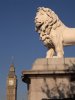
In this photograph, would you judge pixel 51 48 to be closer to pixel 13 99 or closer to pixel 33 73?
pixel 33 73

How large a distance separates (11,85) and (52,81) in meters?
129

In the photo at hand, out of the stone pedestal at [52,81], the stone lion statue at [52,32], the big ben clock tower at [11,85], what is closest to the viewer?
the stone pedestal at [52,81]

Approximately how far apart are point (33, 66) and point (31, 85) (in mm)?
726

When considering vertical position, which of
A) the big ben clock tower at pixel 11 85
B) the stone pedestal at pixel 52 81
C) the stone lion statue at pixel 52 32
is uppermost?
the big ben clock tower at pixel 11 85

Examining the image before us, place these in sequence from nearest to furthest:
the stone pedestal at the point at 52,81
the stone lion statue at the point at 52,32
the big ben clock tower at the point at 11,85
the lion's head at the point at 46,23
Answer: the stone pedestal at the point at 52,81
the stone lion statue at the point at 52,32
the lion's head at the point at 46,23
the big ben clock tower at the point at 11,85

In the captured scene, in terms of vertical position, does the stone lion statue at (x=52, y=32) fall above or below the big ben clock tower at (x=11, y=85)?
below

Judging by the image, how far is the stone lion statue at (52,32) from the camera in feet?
50.6

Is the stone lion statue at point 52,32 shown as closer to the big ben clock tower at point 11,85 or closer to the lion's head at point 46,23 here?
the lion's head at point 46,23

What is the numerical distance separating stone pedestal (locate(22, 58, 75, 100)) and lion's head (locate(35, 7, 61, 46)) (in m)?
1.40

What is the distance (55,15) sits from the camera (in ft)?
51.9

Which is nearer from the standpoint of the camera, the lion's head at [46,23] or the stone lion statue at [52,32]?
the stone lion statue at [52,32]

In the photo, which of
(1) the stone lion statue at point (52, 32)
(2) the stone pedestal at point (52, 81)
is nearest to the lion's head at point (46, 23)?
(1) the stone lion statue at point (52, 32)

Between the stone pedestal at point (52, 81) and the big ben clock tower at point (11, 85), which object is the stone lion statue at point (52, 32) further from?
the big ben clock tower at point (11, 85)

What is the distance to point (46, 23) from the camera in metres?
15.6
